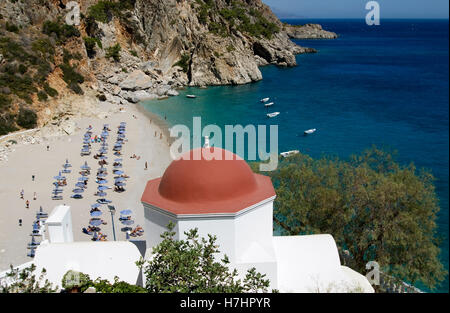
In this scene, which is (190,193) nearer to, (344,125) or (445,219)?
(445,219)

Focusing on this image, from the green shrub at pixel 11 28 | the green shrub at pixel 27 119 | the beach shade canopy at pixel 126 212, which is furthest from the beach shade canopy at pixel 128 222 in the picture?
Answer: the green shrub at pixel 11 28

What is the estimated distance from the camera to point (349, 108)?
53.7m

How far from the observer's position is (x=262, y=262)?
34.2ft

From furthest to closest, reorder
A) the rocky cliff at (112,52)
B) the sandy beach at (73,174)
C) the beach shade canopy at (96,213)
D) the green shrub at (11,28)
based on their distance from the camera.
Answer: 1. the green shrub at (11,28)
2. the rocky cliff at (112,52)
3. the beach shade canopy at (96,213)
4. the sandy beach at (73,174)

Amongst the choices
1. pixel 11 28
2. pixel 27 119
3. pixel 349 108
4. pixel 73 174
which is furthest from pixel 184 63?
pixel 73 174

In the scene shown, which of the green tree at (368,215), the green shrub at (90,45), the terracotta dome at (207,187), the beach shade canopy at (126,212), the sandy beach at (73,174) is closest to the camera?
the terracotta dome at (207,187)

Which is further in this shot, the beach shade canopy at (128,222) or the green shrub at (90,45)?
the green shrub at (90,45)

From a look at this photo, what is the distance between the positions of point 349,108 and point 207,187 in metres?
47.1

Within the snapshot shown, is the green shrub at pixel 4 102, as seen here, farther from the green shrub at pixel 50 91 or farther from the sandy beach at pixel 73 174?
the sandy beach at pixel 73 174

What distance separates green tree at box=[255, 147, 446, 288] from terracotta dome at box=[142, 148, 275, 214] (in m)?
5.94

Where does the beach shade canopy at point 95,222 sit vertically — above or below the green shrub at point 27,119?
below

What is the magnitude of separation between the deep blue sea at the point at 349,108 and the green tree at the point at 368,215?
511 cm

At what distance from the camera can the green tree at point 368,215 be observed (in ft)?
48.6

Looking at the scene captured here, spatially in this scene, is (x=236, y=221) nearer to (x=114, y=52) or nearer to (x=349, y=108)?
(x=349, y=108)
